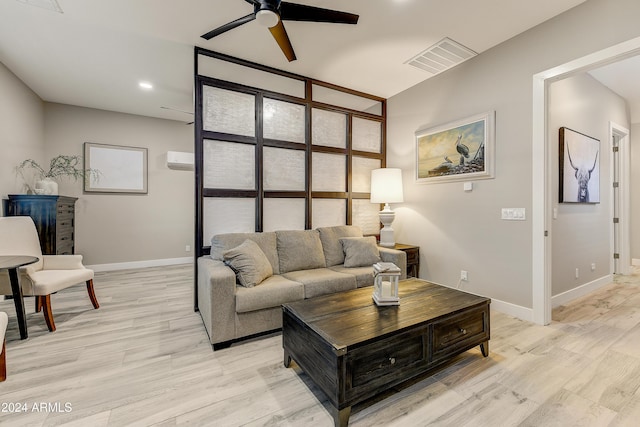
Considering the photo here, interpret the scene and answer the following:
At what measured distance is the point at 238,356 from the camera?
2.09 metres

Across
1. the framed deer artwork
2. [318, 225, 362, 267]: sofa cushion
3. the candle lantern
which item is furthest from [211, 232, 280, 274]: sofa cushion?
the framed deer artwork

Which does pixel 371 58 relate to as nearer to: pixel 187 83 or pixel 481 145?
pixel 481 145

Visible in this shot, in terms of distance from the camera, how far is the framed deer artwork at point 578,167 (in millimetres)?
3084

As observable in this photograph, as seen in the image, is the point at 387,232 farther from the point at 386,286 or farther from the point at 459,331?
the point at 459,331

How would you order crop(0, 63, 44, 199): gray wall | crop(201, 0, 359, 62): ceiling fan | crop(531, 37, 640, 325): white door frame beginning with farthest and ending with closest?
crop(0, 63, 44, 199): gray wall → crop(531, 37, 640, 325): white door frame → crop(201, 0, 359, 62): ceiling fan

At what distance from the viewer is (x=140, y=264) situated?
502cm

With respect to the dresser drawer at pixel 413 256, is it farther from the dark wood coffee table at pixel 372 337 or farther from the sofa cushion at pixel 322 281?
the dark wood coffee table at pixel 372 337

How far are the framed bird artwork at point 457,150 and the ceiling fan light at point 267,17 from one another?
2.35 meters

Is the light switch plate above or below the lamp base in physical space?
above

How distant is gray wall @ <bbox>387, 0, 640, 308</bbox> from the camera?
233 centimetres

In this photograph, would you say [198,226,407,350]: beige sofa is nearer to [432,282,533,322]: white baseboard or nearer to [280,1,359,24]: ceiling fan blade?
[432,282,533,322]: white baseboard

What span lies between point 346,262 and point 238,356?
1.49m

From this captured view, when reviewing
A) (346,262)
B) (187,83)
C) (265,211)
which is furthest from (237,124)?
(346,262)

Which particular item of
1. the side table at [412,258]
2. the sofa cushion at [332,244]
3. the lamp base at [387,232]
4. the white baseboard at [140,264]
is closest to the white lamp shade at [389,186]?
the lamp base at [387,232]
